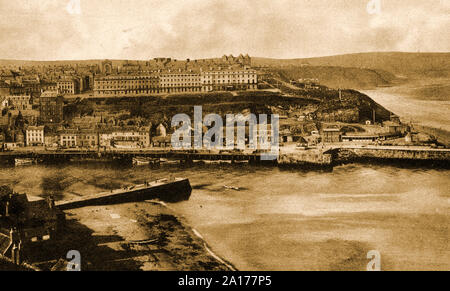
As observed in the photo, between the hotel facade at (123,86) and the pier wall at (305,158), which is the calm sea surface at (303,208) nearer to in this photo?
the pier wall at (305,158)

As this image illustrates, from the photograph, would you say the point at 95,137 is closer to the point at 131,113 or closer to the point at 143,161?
the point at 131,113

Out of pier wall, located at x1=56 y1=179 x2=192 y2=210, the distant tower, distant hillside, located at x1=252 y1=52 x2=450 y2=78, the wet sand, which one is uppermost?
the distant tower

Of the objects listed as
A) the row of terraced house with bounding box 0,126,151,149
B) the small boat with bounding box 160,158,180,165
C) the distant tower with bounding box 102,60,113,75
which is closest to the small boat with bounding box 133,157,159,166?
the small boat with bounding box 160,158,180,165

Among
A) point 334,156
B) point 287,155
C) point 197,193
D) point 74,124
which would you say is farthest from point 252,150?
point 74,124

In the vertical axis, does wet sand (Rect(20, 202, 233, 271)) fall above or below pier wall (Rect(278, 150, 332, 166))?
below

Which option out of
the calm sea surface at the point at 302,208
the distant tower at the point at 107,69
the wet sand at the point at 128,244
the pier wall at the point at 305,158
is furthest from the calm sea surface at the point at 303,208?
the distant tower at the point at 107,69

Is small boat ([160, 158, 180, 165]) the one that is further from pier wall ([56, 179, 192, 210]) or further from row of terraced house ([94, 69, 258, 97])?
row of terraced house ([94, 69, 258, 97])
